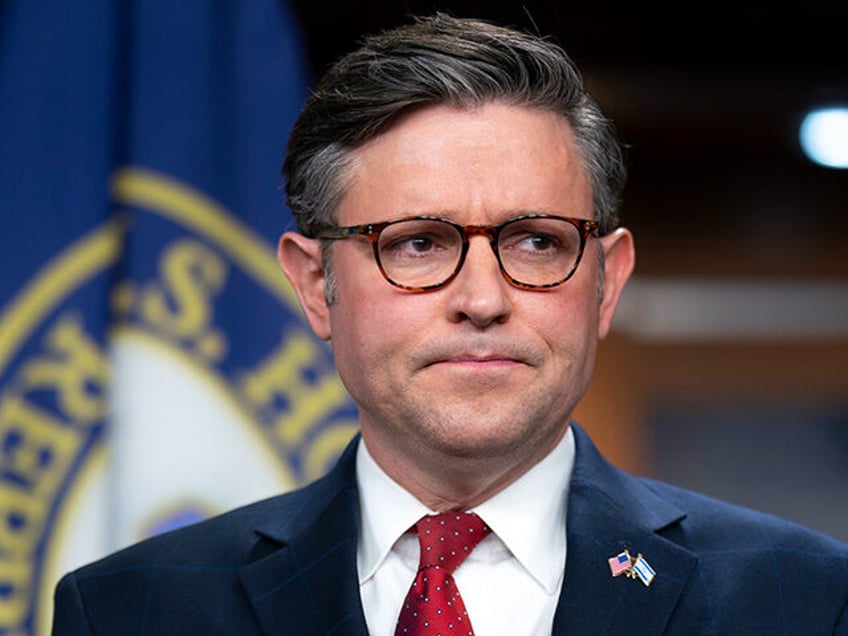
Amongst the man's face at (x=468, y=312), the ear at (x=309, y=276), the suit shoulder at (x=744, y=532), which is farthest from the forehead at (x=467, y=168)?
the suit shoulder at (x=744, y=532)

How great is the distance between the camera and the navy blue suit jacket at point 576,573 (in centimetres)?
176

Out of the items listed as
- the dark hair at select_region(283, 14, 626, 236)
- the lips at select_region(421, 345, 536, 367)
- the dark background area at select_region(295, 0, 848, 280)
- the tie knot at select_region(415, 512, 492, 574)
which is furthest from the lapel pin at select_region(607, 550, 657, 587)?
the dark background area at select_region(295, 0, 848, 280)

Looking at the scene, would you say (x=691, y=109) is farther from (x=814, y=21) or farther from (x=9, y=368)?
(x=9, y=368)

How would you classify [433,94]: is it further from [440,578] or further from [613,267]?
[440,578]

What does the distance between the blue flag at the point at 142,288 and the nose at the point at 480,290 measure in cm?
108

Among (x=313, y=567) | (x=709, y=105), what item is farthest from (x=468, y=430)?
(x=709, y=105)

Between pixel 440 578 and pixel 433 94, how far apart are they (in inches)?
23.8

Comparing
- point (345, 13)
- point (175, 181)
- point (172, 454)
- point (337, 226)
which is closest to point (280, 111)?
point (175, 181)

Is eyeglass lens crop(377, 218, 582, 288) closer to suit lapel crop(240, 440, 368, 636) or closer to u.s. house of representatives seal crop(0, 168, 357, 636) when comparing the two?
suit lapel crop(240, 440, 368, 636)

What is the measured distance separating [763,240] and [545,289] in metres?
2.36

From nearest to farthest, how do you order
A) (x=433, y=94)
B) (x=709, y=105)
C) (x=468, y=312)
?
(x=468, y=312)
(x=433, y=94)
(x=709, y=105)

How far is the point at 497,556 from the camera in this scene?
1836 mm

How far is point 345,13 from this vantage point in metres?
3.17

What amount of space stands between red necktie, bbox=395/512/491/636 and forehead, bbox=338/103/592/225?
0.39 meters
